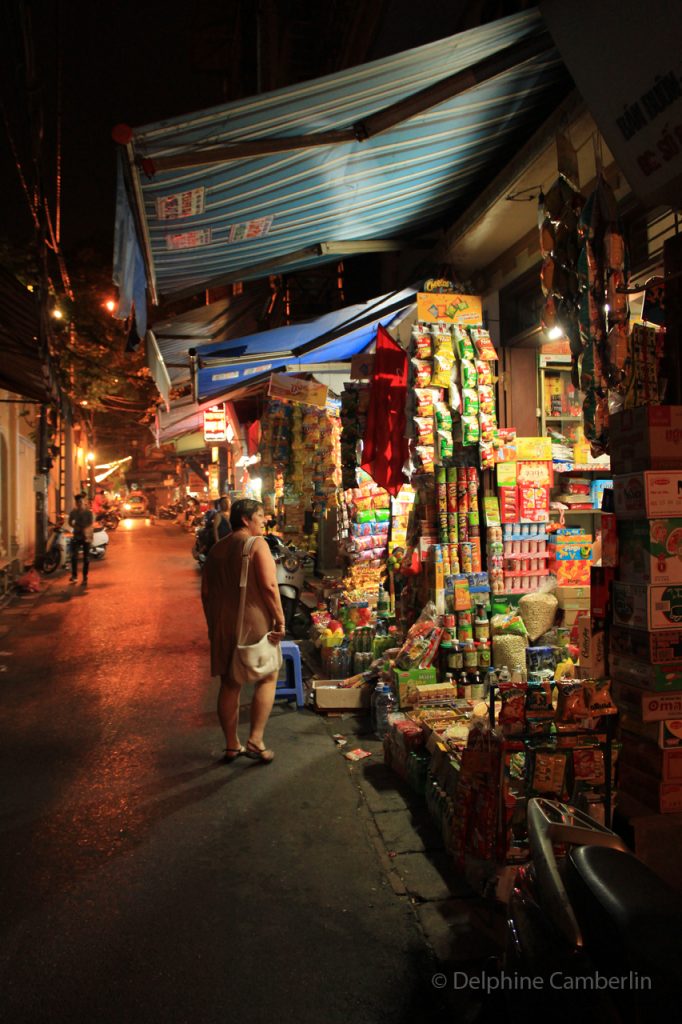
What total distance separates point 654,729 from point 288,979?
2034mm

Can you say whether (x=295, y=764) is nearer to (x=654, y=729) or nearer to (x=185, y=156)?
(x=654, y=729)

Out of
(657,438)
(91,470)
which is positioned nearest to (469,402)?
(657,438)

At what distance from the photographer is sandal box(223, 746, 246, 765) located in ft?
17.7

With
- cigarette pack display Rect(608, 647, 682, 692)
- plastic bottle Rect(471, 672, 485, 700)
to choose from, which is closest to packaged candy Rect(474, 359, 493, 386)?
plastic bottle Rect(471, 672, 485, 700)

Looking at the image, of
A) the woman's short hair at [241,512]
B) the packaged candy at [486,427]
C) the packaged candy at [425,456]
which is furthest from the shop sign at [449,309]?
the woman's short hair at [241,512]

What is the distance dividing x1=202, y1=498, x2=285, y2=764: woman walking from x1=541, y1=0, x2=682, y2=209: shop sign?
359cm

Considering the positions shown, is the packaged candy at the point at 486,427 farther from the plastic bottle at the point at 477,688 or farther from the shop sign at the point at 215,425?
the shop sign at the point at 215,425

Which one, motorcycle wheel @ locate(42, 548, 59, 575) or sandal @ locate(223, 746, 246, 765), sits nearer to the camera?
sandal @ locate(223, 746, 246, 765)

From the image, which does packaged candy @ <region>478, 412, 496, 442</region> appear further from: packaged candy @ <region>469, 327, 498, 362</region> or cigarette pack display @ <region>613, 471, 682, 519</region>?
cigarette pack display @ <region>613, 471, 682, 519</region>

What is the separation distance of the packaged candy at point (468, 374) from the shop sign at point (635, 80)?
2.92m

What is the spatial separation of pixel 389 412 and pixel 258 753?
3.51 m

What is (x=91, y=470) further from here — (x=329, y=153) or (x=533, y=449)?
(x=329, y=153)

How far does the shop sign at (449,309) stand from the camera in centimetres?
629

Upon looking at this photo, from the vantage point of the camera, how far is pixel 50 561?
17.9 metres
